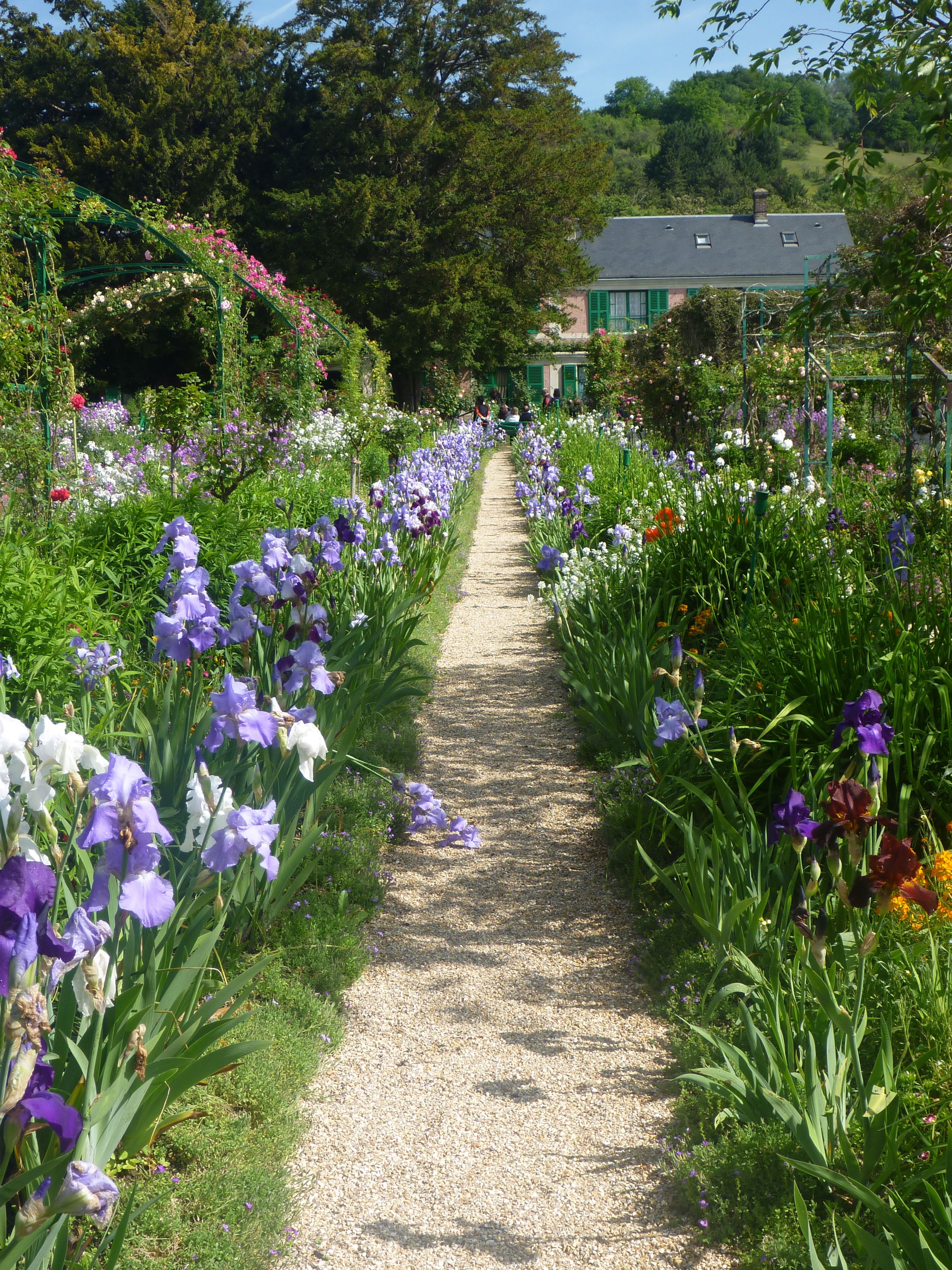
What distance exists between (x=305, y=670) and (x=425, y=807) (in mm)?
862

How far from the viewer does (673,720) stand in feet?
9.45

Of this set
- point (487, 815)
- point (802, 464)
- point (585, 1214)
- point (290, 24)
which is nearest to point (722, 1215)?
point (585, 1214)

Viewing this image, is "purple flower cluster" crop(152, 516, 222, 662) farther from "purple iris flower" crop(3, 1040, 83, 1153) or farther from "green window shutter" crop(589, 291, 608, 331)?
"green window shutter" crop(589, 291, 608, 331)

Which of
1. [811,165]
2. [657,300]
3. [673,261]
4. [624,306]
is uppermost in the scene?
[811,165]

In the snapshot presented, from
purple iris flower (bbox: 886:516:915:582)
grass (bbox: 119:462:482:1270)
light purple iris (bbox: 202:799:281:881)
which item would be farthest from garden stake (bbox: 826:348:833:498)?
light purple iris (bbox: 202:799:281:881)

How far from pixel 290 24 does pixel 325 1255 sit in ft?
107

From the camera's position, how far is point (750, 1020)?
2.04 meters

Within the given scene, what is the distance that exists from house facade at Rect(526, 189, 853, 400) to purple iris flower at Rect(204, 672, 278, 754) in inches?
1368

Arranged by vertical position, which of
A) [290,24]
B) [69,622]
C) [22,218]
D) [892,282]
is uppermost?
[290,24]

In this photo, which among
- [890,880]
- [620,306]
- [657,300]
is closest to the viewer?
[890,880]

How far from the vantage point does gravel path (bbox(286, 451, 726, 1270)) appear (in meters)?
2.00

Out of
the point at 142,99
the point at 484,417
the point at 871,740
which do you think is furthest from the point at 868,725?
the point at 142,99

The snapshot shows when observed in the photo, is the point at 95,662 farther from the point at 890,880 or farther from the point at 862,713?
the point at 890,880

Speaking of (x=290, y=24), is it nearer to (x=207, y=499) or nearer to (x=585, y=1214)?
(x=207, y=499)
